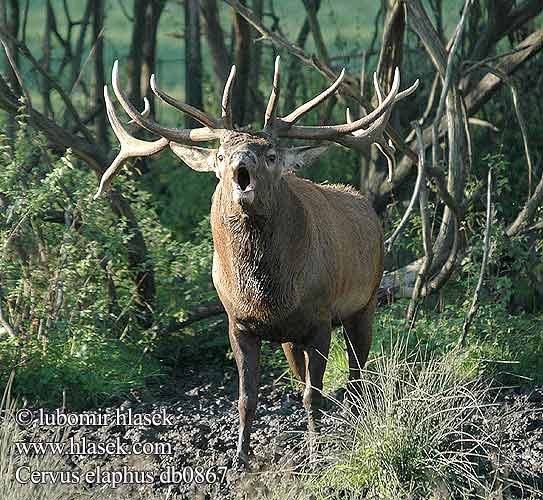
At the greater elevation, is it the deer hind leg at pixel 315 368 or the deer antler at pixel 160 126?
the deer antler at pixel 160 126

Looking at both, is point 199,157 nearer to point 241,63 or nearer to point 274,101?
Answer: point 274,101

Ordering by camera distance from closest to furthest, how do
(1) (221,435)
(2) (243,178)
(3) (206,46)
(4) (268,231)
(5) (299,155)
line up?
(2) (243,178) < (4) (268,231) < (5) (299,155) < (1) (221,435) < (3) (206,46)

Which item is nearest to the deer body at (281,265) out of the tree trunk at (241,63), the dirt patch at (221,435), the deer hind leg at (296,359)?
the deer hind leg at (296,359)

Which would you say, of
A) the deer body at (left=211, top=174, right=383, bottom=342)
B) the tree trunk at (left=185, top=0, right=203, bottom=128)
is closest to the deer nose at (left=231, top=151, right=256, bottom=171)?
the deer body at (left=211, top=174, right=383, bottom=342)

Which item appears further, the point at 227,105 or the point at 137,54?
the point at 137,54

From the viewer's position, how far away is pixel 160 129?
6.87m

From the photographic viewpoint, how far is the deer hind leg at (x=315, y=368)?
22.7ft

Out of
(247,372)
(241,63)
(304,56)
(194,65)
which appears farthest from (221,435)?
(194,65)

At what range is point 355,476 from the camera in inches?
245

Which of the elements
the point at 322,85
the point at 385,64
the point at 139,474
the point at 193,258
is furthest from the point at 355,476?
the point at 322,85

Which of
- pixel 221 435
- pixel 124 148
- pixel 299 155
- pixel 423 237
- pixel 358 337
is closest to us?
pixel 299 155

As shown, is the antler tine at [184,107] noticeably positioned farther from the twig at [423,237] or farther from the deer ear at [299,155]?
the twig at [423,237]

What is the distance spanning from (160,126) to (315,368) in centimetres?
151

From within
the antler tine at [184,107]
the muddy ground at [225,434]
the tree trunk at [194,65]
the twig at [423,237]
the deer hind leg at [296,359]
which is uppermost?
the antler tine at [184,107]
